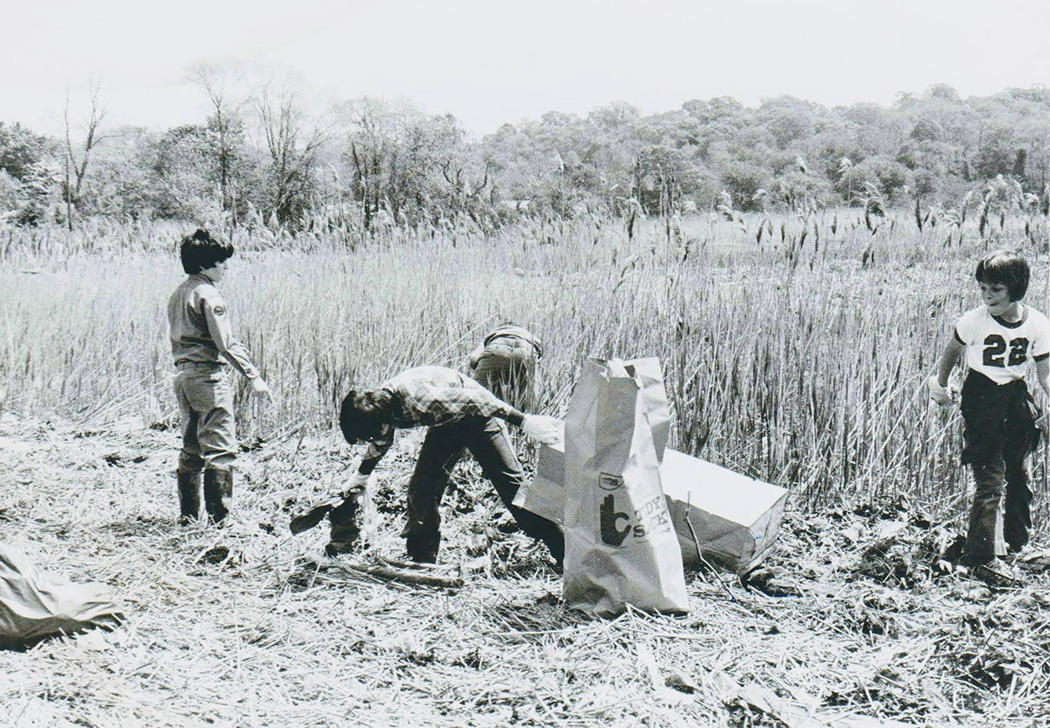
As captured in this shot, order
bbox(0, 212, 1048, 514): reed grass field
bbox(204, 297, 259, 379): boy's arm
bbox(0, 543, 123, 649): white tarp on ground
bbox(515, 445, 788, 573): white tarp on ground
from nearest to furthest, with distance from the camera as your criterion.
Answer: bbox(0, 543, 123, 649): white tarp on ground
bbox(515, 445, 788, 573): white tarp on ground
bbox(204, 297, 259, 379): boy's arm
bbox(0, 212, 1048, 514): reed grass field

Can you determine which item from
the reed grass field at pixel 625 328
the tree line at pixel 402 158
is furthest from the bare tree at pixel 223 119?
the reed grass field at pixel 625 328

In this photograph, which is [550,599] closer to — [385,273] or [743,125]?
[385,273]

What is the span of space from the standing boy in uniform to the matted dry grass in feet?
0.66

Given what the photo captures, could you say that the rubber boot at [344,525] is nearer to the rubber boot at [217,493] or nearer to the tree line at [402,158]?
the rubber boot at [217,493]

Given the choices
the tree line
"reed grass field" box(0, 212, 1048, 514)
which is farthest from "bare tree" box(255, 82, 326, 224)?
"reed grass field" box(0, 212, 1048, 514)

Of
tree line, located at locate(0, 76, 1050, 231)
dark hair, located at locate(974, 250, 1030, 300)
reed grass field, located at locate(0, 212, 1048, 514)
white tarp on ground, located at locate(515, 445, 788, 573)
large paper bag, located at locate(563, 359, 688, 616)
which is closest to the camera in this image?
large paper bag, located at locate(563, 359, 688, 616)

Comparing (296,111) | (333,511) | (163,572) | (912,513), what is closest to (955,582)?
(912,513)

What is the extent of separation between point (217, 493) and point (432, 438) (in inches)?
40.8

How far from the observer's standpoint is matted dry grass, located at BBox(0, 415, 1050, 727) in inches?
80.3

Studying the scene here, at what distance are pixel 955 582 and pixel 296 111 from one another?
22457 millimetres

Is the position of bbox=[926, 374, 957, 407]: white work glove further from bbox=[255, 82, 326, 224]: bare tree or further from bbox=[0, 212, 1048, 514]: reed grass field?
bbox=[255, 82, 326, 224]: bare tree

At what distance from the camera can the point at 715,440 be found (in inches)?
149

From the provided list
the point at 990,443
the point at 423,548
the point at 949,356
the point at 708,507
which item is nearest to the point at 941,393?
the point at 949,356

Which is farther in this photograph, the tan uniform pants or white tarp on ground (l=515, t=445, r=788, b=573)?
the tan uniform pants
